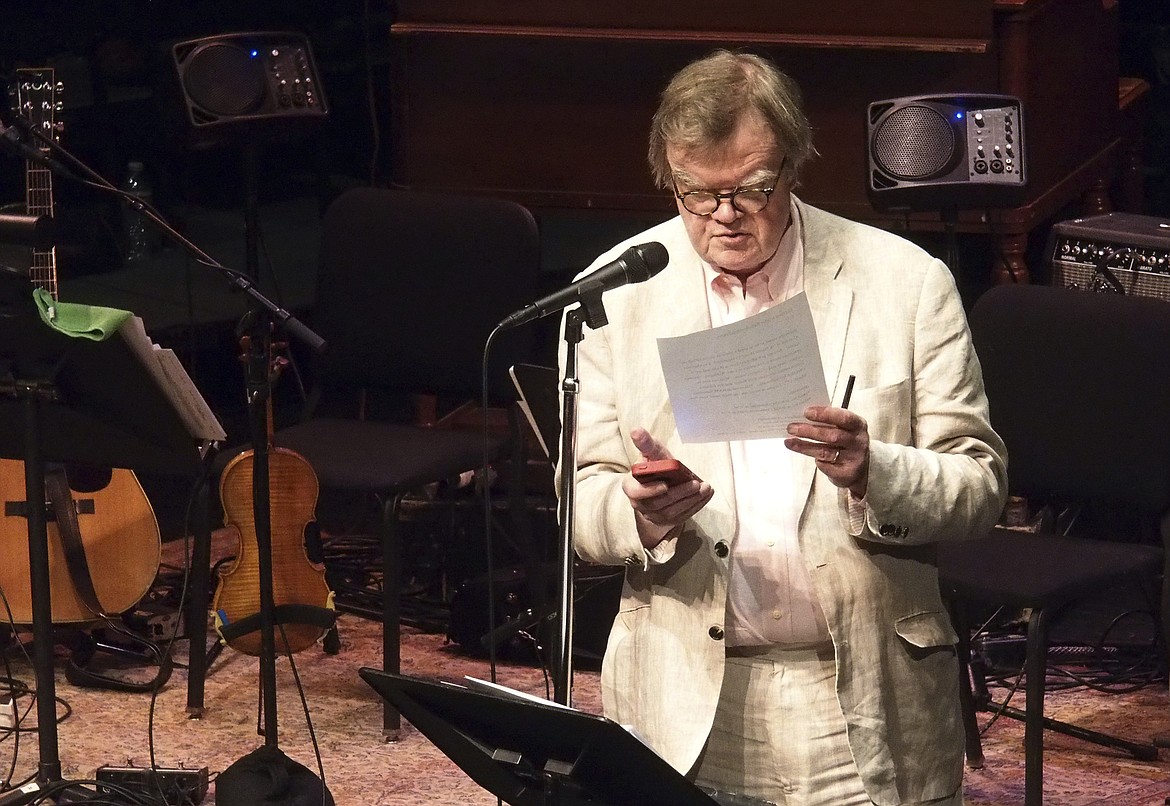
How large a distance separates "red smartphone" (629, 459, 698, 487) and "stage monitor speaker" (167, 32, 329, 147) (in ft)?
9.12

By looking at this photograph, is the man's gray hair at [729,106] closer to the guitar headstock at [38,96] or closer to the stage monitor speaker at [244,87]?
the guitar headstock at [38,96]

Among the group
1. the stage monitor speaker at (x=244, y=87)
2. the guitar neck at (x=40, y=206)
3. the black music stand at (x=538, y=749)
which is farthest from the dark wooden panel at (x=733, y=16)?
the black music stand at (x=538, y=749)

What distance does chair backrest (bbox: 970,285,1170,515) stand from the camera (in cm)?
380

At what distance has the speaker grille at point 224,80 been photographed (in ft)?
15.5

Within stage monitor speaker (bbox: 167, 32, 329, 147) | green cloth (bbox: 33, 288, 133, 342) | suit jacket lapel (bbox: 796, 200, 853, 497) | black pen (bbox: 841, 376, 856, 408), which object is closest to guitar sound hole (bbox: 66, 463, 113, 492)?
stage monitor speaker (bbox: 167, 32, 329, 147)

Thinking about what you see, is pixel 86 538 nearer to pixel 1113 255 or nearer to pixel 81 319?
pixel 81 319

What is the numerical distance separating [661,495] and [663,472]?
0.05m

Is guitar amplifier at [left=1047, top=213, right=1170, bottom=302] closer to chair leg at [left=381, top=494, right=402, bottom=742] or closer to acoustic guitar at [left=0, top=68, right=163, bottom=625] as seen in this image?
chair leg at [left=381, top=494, right=402, bottom=742]

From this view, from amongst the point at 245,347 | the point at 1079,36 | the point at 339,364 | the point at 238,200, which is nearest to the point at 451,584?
the point at 339,364

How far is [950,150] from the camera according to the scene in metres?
4.25

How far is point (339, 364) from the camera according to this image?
4.73 meters

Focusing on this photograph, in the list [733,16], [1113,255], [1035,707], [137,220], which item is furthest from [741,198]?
[137,220]

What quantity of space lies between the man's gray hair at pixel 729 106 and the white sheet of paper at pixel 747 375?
1.11 feet

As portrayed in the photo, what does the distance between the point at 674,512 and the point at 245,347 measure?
1.72 m
